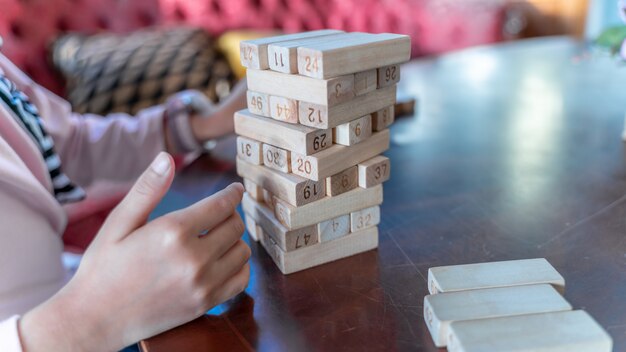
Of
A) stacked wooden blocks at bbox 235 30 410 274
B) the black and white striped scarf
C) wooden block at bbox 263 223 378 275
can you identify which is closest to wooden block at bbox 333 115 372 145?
stacked wooden blocks at bbox 235 30 410 274

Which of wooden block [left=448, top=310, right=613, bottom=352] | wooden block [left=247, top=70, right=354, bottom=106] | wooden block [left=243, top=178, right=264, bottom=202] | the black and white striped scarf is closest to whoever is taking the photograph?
wooden block [left=448, top=310, right=613, bottom=352]

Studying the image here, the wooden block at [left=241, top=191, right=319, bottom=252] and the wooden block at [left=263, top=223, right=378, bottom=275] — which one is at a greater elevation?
the wooden block at [left=241, top=191, right=319, bottom=252]

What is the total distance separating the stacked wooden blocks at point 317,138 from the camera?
52 centimetres

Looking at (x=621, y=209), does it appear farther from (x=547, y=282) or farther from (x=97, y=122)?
(x=97, y=122)

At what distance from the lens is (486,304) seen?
456 mm

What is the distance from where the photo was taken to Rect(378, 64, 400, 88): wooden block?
0.56 meters

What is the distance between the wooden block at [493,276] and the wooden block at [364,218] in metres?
0.11

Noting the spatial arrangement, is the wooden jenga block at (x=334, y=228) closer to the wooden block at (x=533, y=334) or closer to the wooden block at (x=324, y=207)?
the wooden block at (x=324, y=207)

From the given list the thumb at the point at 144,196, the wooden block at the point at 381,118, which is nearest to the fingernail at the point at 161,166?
the thumb at the point at 144,196

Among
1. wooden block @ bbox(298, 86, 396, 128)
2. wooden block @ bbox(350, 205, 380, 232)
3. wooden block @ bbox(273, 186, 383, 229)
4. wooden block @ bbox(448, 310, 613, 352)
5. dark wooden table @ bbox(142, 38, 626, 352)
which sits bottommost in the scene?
dark wooden table @ bbox(142, 38, 626, 352)

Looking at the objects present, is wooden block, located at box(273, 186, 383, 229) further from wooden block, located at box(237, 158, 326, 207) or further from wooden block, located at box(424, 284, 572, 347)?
wooden block, located at box(424, 284, 572, 347)

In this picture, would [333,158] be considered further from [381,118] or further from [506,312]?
[506,312]

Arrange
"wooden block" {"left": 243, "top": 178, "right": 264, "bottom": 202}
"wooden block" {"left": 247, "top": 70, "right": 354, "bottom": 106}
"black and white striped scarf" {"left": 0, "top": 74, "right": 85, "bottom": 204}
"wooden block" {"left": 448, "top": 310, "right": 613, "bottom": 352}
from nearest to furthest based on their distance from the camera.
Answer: "wooden block" {"left": 448, "top": 310, "right": 613, "bottom": 352}
"wooden block" {"left": 247, "top": 70, "right": 354, "bottom": 106}
"wooden block" {"left": 243, "top": 178, "right": 264, "bottom": 202}
"black and white striped scarf" {"left": 0, "top": 74, "right": 85, "bottom": 204}

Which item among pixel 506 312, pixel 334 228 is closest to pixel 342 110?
pixel 334 228
